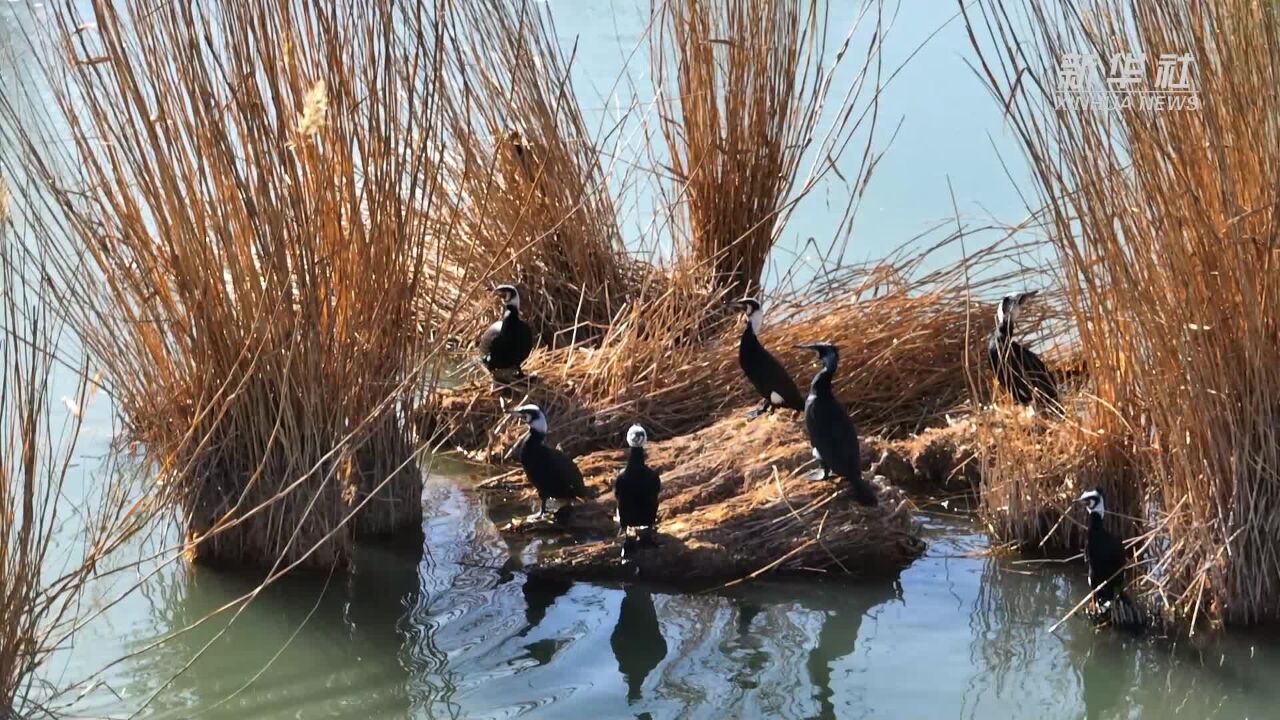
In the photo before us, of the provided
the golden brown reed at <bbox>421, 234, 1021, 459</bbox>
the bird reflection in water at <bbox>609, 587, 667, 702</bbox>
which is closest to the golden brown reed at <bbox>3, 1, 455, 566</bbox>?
the bird reflection in water at <bbox>609, 587, 667, 702</bbox>

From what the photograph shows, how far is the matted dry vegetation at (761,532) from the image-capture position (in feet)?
11.8

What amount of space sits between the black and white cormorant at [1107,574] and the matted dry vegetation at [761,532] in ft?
1.78

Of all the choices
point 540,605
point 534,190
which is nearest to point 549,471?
point 540,605

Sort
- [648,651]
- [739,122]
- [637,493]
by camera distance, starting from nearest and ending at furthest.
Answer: [648,651] < [637,493] < [739,122]

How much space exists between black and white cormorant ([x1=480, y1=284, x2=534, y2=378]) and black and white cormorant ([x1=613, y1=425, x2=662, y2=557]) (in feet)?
3.27

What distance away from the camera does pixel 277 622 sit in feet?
10.9

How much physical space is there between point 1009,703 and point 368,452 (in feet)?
5.53

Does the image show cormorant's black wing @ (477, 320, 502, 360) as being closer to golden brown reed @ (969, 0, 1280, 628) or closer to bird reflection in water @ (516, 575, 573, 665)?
bird reflection in water @ (516, 575, 573, 665)

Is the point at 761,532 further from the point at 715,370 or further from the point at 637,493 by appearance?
the point at 715,370

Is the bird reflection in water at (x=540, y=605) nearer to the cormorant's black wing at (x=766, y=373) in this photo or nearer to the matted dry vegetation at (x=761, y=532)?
the matted dry vegetation at (x=761, y=532)

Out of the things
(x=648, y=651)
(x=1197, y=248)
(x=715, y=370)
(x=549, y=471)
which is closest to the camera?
(x=1197, y=248)

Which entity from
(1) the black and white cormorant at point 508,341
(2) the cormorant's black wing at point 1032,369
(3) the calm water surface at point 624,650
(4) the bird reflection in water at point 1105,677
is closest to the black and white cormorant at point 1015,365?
(2) the cormorant's black wing at point 1032,369

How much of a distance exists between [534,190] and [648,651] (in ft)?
6.58

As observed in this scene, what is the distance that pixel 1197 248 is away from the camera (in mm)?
3076
